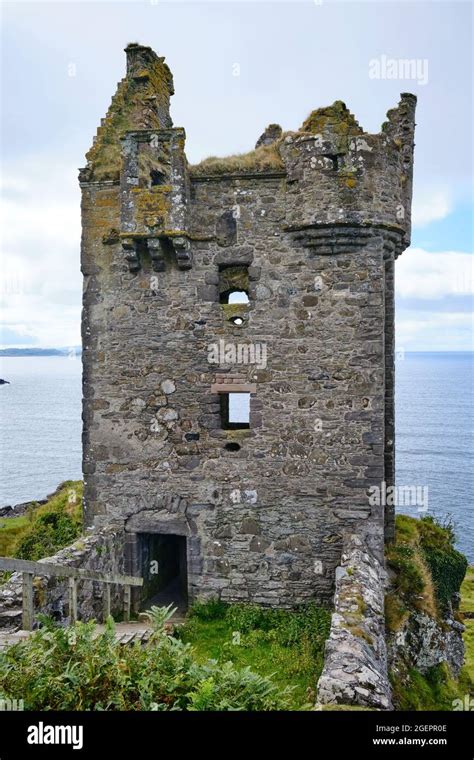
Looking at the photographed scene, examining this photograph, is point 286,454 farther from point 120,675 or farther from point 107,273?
point 120,675

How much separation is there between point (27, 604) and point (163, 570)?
6.09 m

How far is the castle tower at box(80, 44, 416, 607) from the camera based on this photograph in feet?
36.0

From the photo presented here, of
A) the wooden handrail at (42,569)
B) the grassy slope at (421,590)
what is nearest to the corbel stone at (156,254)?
the wooden handrail at (42,569)

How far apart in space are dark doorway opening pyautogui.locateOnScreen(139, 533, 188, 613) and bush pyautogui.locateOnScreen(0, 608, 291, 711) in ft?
21.8

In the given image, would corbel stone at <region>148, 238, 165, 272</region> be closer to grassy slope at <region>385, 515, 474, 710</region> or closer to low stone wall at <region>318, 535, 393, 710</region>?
low stone wall at <region>318, 535, 393, 710</region>

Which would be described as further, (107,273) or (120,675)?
(107,273)

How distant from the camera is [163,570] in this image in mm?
13414

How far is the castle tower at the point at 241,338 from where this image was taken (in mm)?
10961

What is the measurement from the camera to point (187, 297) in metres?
11.6

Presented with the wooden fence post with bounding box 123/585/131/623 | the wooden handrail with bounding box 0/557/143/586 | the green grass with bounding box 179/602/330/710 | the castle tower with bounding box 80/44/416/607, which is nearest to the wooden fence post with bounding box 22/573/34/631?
the wooden handrail with bounding box 0/557/143/586

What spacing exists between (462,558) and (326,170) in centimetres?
902
